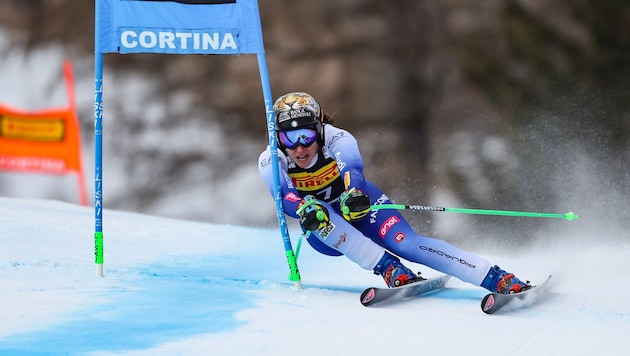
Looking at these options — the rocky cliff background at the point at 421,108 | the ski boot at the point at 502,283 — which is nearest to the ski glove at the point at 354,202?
the ski boot at the point at 502,283

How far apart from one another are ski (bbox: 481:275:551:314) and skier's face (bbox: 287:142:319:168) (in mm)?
1195

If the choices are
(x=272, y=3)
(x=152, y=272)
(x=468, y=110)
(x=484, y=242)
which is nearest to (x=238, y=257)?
(x=152, y=272)

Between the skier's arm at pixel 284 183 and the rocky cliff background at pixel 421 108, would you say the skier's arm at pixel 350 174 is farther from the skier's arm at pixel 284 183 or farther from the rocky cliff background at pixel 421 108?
the rocky cliff background at pixel 421 108

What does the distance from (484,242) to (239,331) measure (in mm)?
4728

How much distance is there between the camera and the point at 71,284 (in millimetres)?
3844

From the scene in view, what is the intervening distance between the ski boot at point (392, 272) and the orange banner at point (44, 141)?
5758mm

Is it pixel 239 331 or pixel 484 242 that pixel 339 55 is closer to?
pixel 484 242

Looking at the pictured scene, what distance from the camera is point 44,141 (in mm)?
9109

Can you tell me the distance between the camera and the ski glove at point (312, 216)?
3.96 metres

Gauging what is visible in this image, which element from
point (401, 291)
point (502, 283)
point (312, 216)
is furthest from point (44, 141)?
point (502, 283)

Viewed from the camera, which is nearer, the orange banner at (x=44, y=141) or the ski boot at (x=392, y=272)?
the ski boot at (x=392, y=272)

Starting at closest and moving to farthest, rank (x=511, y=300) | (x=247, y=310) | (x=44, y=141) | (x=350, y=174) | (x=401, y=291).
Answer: (x=247, y=310) < (x=511, y=300) < (x=401, y=291) < (x=350, y=174) < (x=44, y=141)

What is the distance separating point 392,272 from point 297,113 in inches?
36.1

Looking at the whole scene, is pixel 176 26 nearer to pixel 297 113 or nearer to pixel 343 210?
pixel 297 113
